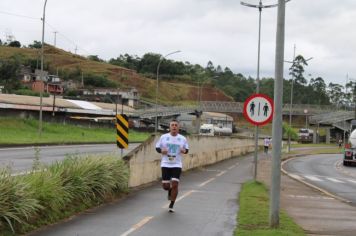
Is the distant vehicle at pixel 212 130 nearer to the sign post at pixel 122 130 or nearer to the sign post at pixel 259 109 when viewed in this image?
the sign post at pixel 259 109

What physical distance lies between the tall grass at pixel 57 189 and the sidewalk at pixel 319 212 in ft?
13.4

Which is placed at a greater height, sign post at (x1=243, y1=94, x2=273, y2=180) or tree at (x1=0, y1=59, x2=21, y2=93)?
tree at (x1=0, y1=59, x2=21, y2=93)

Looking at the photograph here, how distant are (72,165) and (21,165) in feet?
31.0

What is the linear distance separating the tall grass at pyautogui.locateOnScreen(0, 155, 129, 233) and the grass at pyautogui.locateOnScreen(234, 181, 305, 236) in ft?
9.93

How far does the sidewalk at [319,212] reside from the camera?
1068 centimetres

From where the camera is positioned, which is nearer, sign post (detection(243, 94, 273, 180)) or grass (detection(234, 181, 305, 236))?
grass (detection(234, 181, 305, 236))

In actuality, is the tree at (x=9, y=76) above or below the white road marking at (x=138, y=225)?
above

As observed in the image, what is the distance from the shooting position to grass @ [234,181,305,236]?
9297 millimetres

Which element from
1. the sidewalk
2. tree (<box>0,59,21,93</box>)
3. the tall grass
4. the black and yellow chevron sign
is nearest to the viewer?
the tall grass

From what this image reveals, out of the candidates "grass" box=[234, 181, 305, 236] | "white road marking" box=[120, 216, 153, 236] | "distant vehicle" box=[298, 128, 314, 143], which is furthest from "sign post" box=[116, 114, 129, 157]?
"distant vehicle" box=[298, 128, 314, 143]

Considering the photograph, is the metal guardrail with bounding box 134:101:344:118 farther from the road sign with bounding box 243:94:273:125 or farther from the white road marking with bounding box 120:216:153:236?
the white road marking with bounding box 120:216:153:236

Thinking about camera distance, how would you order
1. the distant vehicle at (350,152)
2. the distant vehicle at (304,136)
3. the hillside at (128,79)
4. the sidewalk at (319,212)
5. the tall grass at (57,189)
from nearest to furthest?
the tall grass at (57,189)
the sidewalk at (319,212)
the distant vehicle at (350,152)
the distant vehicle at (304,136)
the hillside at (128,79)

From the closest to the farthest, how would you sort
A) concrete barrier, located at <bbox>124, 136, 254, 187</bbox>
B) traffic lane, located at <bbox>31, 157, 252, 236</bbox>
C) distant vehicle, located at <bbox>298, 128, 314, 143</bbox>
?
traffic lane, located at <bbox>31, 157, 252, 236</bbox> < concrete barrier, located at <bbox>124, 136, 254, 187</bbox> < distant vehicle, located at <bbox>298, 128, 314, 143</bbox>

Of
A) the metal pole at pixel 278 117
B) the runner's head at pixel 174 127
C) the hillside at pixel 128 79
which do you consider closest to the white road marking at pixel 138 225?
the runner's head at pixel 174 127
